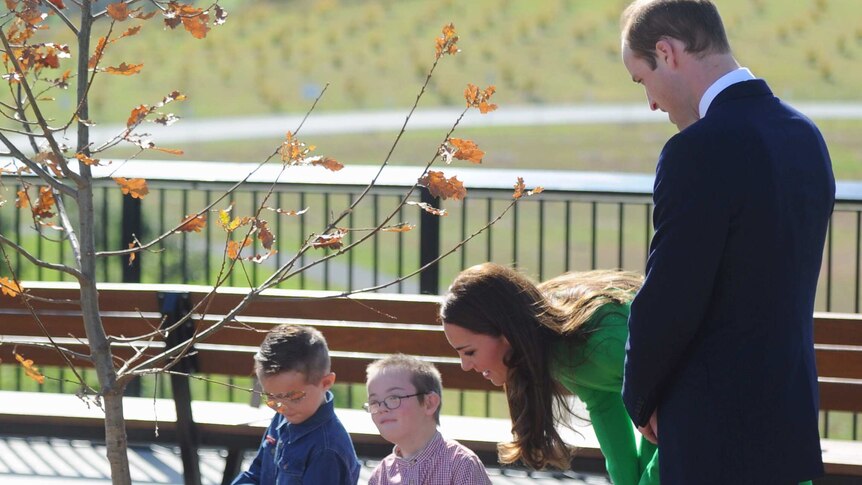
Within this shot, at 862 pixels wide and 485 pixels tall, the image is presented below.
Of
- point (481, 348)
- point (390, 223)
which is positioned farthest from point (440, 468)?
point (390, 223)

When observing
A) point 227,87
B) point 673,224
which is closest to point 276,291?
point 673,224

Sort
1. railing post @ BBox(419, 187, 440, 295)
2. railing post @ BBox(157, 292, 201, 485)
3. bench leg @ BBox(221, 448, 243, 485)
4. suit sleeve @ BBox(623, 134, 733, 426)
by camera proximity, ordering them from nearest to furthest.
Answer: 1. suit sleeve @ BBox(623, 134, 733, 426)
2. railing post @ BBox(157, 292, 201, 485)
3. bench leg @ BBox(221, 448, 243, 485)
4. railing post @ BBox(419, 187, 440, 295)

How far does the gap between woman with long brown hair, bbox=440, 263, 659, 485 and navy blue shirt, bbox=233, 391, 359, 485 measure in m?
0.61

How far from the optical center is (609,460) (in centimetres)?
287

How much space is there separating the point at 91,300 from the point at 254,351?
1688 mm

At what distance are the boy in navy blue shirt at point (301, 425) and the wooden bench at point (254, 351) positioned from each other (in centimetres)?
62

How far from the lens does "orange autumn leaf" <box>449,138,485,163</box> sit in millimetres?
2551

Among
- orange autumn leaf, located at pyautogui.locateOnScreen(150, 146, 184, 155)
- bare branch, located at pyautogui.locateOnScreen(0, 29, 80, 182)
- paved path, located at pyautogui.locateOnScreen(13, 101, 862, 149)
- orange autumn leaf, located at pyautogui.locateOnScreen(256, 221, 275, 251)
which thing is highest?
paved path, located at pyautogui.locateOnScreen(13, 101, 862, 149)

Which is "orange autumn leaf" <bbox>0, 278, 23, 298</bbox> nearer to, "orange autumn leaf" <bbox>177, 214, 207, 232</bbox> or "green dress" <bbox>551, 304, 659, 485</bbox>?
"orange autumn leaf" <bbox>177, 214, 207, 232</bbox>

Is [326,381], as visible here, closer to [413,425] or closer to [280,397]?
[413,425]

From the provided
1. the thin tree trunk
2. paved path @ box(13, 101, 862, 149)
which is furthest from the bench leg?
paved path @ box(13, 101, 862, 149)

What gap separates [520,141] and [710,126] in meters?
37.8

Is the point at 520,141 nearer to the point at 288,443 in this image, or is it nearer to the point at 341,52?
the point at 341,52

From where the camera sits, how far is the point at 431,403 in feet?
10.6
